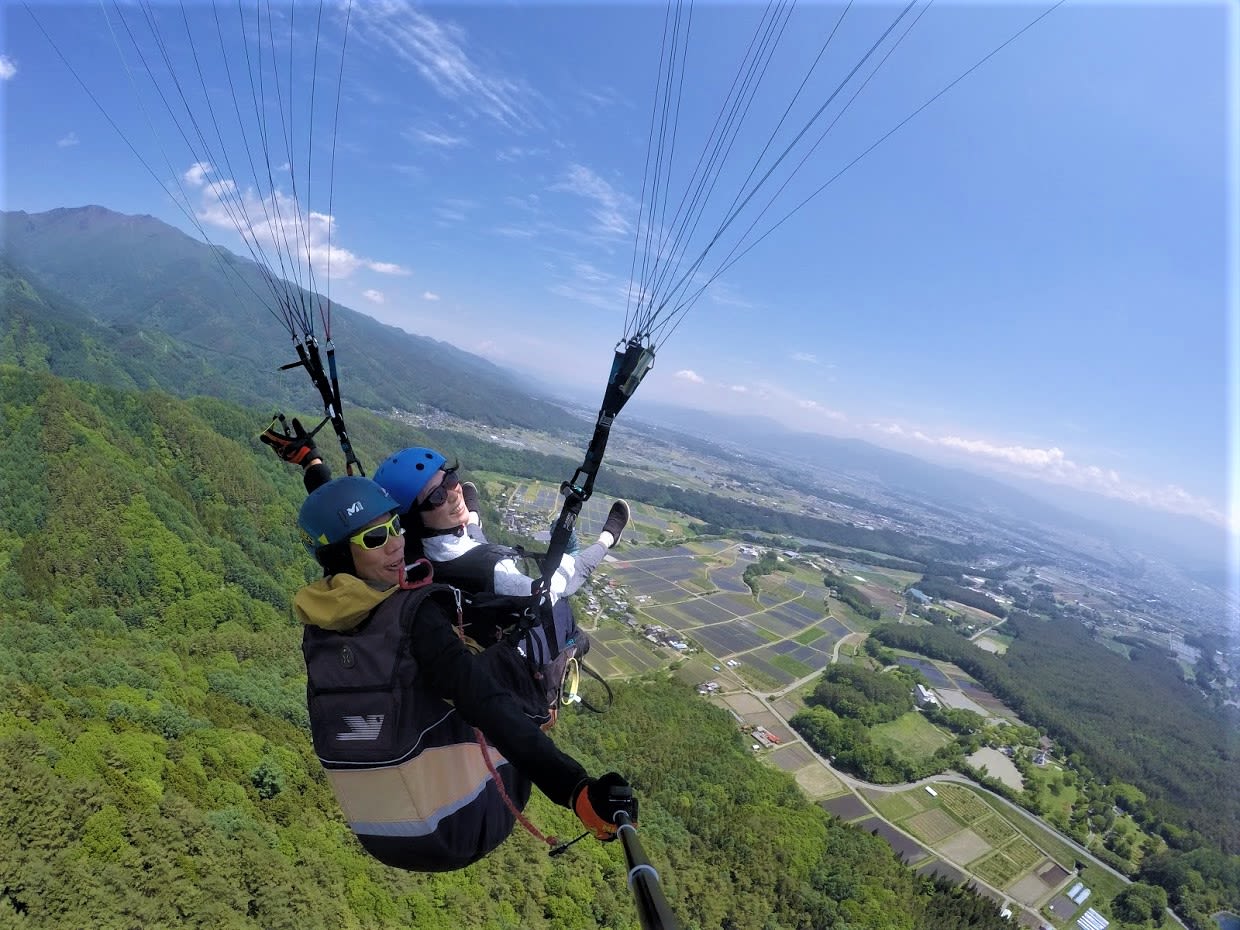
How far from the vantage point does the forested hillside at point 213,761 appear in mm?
10969

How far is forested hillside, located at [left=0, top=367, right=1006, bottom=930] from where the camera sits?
36.0 ft

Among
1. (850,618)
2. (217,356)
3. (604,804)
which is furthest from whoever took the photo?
(217,356)

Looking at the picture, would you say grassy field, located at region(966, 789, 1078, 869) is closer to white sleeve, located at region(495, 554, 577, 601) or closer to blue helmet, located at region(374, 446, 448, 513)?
white sleeve, located at region(495, 554, 577, 601)

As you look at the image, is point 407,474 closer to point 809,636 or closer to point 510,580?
point 510,580

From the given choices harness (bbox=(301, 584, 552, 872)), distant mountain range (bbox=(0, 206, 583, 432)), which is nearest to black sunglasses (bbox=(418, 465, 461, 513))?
harness (bbox=(301, 584, 552, 872))

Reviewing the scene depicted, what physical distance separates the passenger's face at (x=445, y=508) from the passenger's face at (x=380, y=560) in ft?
2.65

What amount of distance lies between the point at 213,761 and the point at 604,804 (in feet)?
64.6

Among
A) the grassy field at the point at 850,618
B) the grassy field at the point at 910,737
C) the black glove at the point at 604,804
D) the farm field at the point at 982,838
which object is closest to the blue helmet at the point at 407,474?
the black glove at the point at 604,804

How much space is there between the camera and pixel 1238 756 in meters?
53.2

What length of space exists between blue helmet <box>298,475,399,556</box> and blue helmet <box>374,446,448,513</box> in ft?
2.32

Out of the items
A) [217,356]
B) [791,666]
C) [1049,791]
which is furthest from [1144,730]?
[217,356]

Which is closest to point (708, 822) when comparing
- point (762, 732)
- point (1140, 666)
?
point (762, 732)

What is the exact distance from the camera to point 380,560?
7.89 ft

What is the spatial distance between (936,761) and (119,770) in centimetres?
4231
